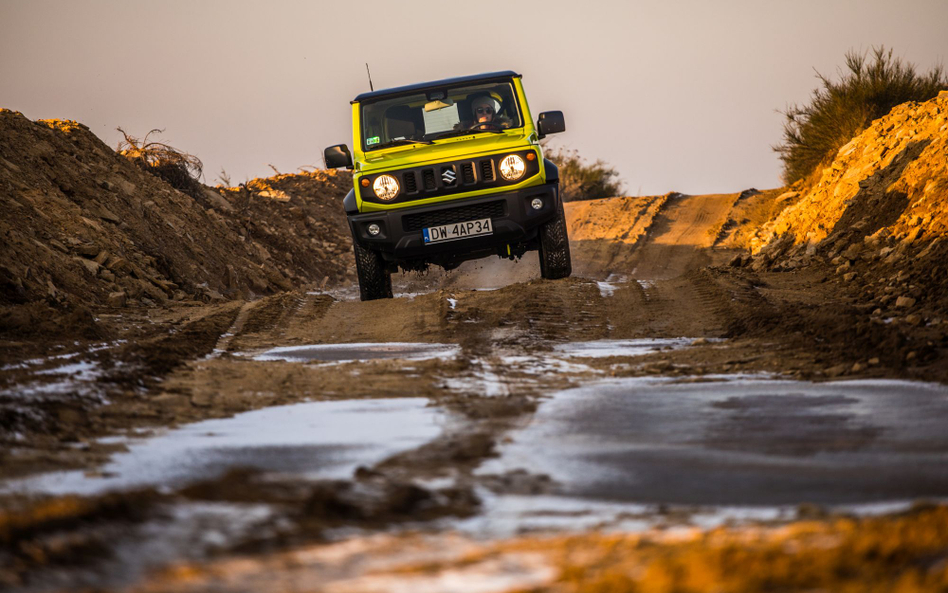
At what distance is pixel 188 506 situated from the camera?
2223 millimetres

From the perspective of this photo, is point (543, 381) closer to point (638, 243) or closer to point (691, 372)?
point (691, 372)

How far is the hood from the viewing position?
8.49m

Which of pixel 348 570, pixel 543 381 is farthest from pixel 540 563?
pixel 543 381

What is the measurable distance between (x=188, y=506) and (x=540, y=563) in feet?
3.20

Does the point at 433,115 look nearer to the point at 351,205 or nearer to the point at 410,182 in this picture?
the point at 410,182

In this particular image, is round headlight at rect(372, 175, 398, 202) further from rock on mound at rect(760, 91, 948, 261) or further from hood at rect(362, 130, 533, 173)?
rock on mound at rect(760, 91, 948, 261)

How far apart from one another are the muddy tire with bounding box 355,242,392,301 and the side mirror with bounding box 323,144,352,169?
2.77 feet

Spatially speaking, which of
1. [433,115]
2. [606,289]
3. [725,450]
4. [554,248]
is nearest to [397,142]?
[433,115]

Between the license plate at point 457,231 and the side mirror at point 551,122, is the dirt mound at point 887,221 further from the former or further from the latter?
the license plate at point 457,231

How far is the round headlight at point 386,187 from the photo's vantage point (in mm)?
8484

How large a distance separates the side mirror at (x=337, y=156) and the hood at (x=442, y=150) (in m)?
0.22

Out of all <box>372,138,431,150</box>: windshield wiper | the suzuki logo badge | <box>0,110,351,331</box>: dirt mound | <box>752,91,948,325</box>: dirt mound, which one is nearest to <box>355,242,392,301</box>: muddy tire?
<box>372,138,431,150</box>: windshield wiper

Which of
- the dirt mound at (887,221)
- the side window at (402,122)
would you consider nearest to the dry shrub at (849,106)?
the dirt mound at (887,221)

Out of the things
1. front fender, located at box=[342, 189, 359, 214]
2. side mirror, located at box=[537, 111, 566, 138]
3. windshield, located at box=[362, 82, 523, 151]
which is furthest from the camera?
windshield, located at box=[362, 82, 523, 151]
